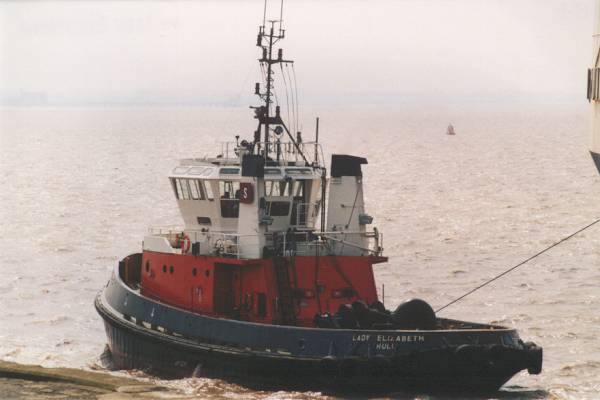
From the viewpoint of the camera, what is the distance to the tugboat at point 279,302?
23.4 metres

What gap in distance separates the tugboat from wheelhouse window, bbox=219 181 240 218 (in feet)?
0.09

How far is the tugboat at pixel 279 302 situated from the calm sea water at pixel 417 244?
2.29 feet

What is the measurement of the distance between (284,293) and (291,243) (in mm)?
1112

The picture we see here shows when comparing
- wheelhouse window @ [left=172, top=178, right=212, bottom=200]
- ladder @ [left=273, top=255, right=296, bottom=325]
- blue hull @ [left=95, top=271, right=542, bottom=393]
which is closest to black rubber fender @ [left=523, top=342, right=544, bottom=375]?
blue hull @ [left=95, top=271, right=542, bottom=393]

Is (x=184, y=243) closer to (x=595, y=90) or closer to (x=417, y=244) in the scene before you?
(x=595, y=90)

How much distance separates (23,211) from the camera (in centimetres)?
6397

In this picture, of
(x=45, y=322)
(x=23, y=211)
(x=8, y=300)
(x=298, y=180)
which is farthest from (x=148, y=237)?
(x=23, y=211)

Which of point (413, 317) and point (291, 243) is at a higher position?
point (291, 243)

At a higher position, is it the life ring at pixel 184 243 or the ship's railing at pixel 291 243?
the ship's railing at pixel 291 243

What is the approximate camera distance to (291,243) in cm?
2586

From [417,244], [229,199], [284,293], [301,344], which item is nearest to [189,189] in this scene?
[229,199]

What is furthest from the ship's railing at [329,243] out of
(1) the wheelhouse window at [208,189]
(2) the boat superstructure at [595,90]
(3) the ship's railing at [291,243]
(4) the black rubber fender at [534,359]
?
(2) the boat superstructure at [595,90]

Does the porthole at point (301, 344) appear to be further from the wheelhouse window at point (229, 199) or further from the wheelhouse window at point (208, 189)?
the wheelhouse window at point (208, 189)

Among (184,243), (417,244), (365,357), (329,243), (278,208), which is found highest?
(278,208)
